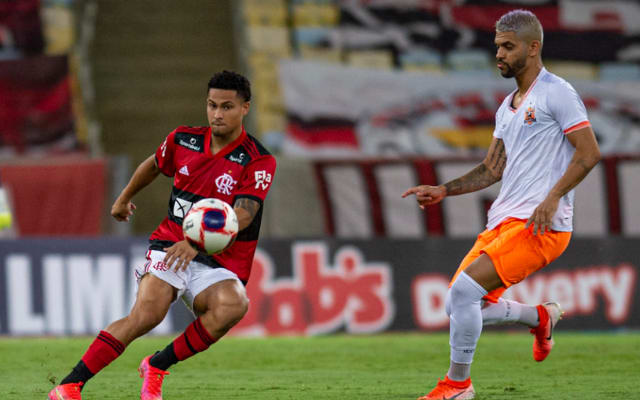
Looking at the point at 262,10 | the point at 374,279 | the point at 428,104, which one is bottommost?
the point at 374,279

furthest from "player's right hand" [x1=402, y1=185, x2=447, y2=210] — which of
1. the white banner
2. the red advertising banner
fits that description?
the red advertising banner

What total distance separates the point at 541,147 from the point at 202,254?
6.19 feet

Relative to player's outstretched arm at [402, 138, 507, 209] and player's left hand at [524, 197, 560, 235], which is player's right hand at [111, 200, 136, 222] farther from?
player's left hand at [524, 197, 560, 235]

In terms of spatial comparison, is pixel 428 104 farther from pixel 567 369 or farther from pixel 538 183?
pixel 538 183

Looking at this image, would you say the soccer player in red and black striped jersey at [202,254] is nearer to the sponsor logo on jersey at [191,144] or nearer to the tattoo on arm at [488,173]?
the sponsor logo on jersey at [191,144]

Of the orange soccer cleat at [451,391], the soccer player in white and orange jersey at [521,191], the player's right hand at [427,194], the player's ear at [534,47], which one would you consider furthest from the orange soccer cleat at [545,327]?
the player's ear at [534,47]

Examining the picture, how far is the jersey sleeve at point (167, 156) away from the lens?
589cm

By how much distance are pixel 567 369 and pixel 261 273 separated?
461cm

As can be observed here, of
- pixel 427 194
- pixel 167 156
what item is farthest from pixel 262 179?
pixel 427 194

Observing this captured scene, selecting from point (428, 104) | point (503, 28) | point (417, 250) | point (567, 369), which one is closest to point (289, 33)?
point (428, 104)

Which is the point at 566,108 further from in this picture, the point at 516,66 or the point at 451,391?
the point at 451,391

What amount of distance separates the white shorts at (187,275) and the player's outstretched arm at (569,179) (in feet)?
5.30

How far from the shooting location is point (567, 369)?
7.91 m

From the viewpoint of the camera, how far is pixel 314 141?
15000mm
